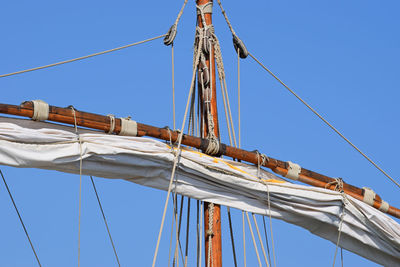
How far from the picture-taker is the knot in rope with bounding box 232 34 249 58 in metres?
18.1

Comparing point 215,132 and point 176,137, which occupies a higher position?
point 215,132

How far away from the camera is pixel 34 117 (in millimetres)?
14625

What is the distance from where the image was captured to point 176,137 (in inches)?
634

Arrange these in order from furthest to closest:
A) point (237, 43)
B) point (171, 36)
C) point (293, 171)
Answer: point (237, 43), point (293, 171), point (171, 36)

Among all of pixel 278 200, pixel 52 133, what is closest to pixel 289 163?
pixel 278 200

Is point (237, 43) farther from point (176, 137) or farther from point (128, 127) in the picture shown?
point (128, 127)

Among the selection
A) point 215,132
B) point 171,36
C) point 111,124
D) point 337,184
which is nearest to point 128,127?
point 111,124

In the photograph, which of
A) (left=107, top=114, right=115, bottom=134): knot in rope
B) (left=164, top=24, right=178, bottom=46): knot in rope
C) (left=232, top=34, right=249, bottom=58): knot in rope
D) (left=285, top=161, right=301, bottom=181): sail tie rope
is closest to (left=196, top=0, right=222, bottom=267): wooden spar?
(left=164, top=24, right=178, bottom=46): knot in rope

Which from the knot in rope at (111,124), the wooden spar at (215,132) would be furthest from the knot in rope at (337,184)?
the knot in rope at (111,124)

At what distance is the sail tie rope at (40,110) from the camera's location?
576 inches

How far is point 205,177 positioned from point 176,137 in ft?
2.52

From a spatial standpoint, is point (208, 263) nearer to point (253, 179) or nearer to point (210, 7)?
point (253, 179)

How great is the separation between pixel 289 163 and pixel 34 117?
4.91 metres

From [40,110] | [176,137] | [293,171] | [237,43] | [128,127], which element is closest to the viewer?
[40,110]
